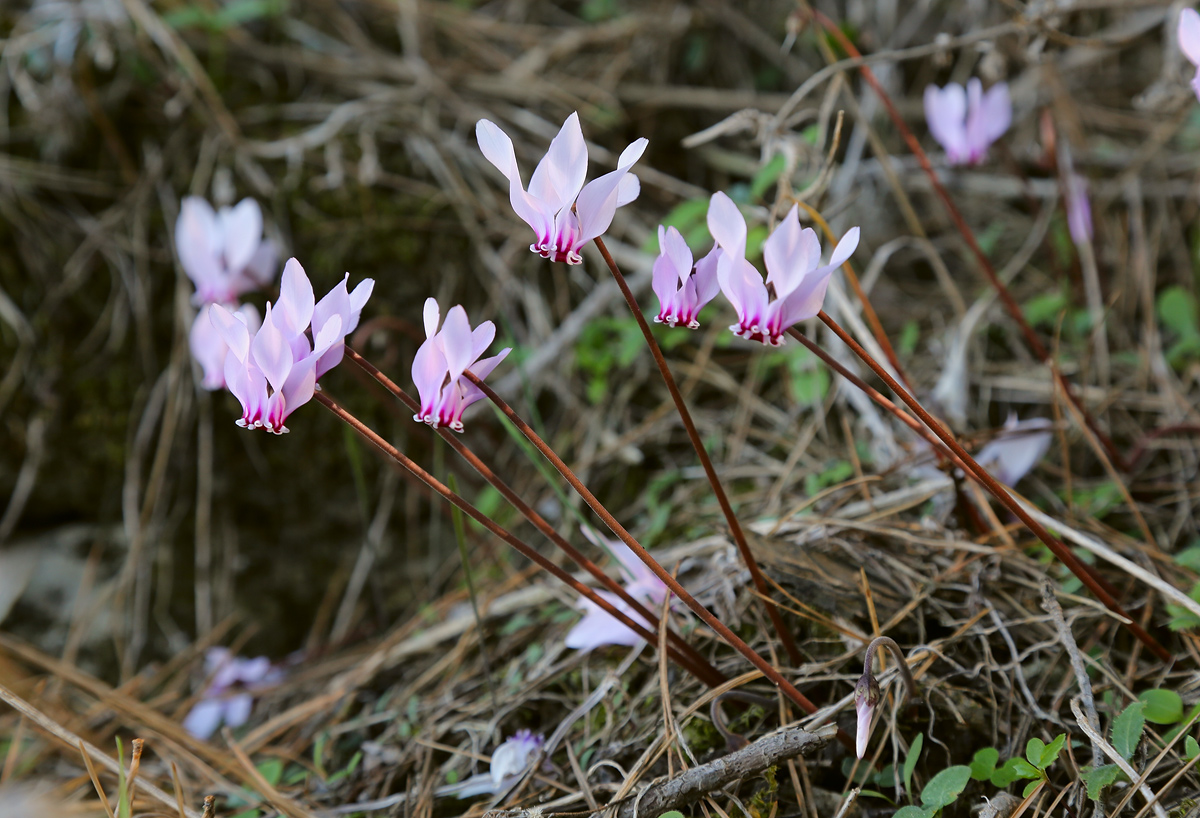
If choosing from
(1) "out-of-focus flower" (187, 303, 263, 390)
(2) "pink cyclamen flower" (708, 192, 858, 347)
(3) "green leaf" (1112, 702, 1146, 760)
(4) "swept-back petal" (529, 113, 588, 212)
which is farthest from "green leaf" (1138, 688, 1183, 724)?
(1) "out-of-focus flower" (187, 303, 263, 390)

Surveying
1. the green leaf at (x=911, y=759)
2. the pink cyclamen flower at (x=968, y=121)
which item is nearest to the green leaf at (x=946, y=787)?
the green leaf at (x=911, y=759)

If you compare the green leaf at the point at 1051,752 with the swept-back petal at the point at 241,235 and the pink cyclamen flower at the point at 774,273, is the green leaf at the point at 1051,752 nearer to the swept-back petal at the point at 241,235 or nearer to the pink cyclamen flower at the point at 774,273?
the pink cyclamen flower at the point at 774,273

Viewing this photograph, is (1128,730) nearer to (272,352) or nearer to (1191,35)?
(1191,35)

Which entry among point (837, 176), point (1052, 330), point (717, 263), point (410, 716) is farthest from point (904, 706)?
point (837, 176)

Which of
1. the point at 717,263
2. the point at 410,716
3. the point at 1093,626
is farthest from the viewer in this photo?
the point at 410,716

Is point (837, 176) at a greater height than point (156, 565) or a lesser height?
greater

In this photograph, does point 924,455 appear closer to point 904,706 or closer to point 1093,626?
point 1093,626
